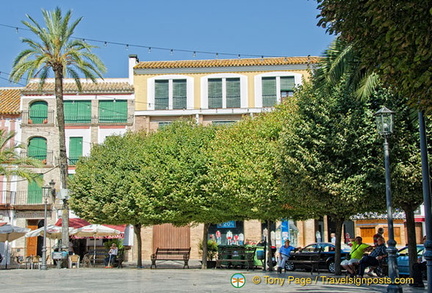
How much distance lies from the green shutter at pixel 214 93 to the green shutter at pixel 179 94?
6.26 ft

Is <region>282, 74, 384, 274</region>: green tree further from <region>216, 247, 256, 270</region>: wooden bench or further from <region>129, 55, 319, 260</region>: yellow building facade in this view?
<region>129, 55, 319, 260</region>: yellow building facade

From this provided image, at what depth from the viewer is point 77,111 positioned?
42.3m

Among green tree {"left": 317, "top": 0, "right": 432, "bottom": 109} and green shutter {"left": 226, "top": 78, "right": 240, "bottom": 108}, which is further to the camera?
green shutter {"left": 226, "top": 78, "right": 240, "bottom": 108}

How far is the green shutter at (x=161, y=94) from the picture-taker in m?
41.9

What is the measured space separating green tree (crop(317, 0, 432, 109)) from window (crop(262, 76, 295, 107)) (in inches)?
1234

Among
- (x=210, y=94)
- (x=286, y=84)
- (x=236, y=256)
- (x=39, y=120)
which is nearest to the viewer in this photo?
(x=236, y=256)

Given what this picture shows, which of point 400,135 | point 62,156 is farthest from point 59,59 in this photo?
point 400,135

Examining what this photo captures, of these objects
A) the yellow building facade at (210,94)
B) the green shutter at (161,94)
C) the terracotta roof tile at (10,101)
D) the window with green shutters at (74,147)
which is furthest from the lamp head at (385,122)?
the terracotta roof tile at (10,101)

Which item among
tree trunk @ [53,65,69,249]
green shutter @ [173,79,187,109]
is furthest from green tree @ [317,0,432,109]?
green shutter @ [173,79,187,109]

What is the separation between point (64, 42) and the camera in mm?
31453

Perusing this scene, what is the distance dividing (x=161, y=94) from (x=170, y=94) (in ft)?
2.42

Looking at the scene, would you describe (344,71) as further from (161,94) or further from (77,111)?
(77,111)

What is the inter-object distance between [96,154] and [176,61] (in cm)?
1265

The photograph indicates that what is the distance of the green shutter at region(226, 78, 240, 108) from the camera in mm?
41281
